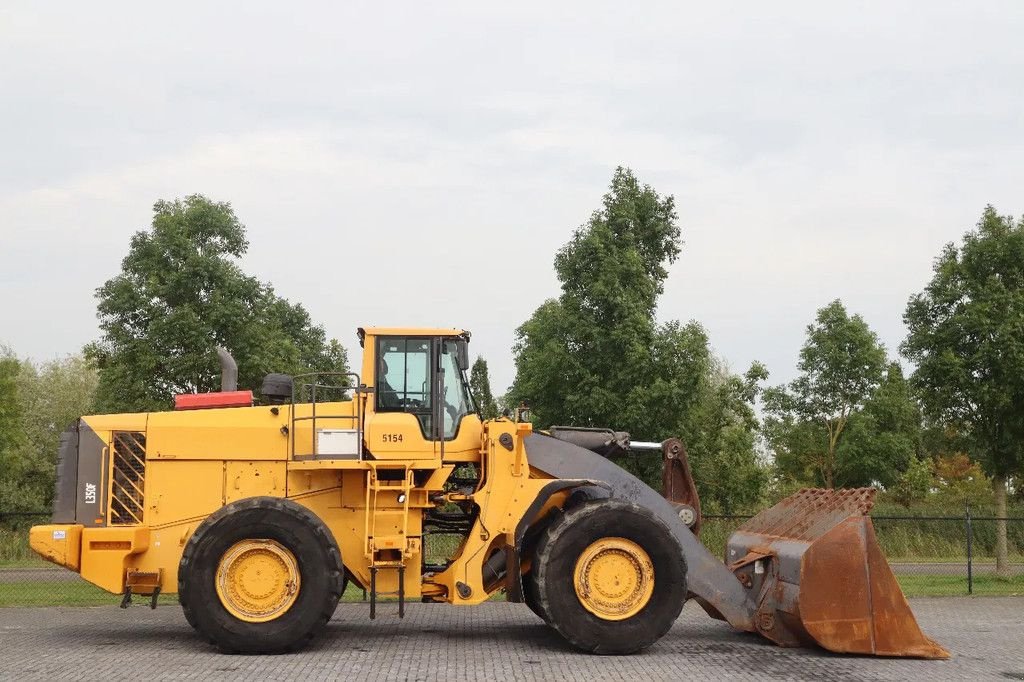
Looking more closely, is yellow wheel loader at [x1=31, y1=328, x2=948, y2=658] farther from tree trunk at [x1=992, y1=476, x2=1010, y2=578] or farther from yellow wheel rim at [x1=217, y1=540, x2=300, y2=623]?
tree trunk at [x1=992, y1=476, x2=1010, y2=578]

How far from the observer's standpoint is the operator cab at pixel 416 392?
1367cm

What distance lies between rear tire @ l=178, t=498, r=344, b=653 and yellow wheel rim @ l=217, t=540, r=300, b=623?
1 centimetres

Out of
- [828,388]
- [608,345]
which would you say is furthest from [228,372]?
[828,388]

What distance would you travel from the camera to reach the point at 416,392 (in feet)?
45.3

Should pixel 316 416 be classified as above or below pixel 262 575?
above

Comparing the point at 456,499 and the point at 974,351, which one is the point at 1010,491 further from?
the point at 456,499

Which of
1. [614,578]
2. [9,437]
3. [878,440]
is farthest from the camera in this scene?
[878,440]

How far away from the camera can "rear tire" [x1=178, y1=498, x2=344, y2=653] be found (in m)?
12.6

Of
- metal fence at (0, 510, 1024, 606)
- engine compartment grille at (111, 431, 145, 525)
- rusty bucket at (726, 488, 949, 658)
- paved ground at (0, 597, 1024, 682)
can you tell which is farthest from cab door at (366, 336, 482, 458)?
rusty bucket at (726, 488, 949, 658)

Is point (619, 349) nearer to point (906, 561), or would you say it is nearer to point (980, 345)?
point (980, 345)

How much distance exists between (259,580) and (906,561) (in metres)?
18.6

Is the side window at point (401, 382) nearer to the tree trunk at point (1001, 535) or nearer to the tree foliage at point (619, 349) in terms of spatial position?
the tree foliage at point (619, 349)

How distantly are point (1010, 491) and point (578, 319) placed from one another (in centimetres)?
3084

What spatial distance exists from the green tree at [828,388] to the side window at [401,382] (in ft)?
97.7
